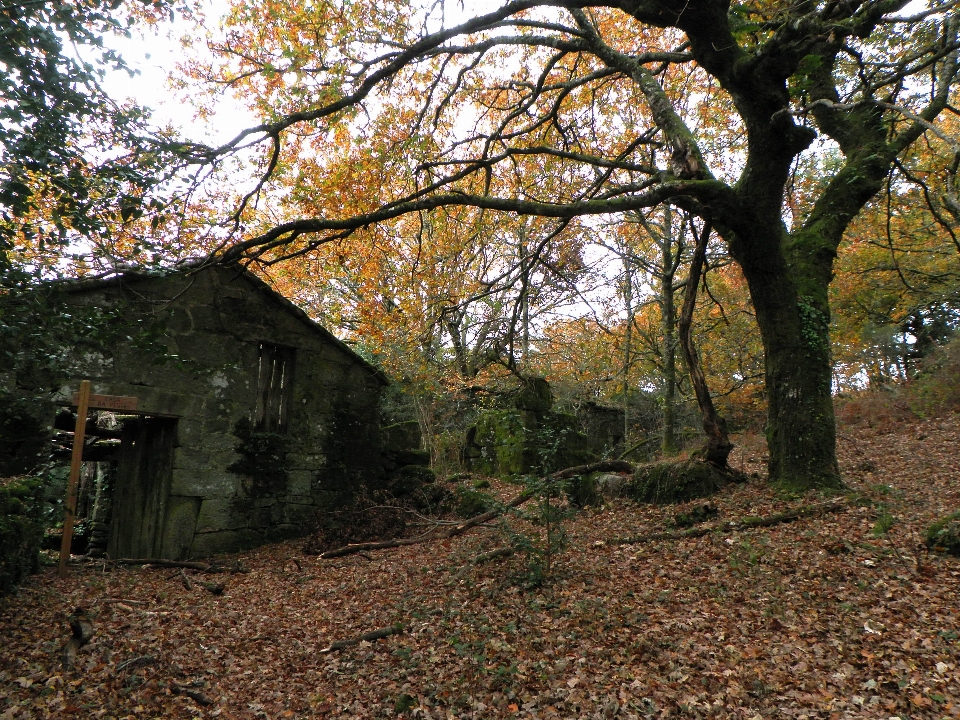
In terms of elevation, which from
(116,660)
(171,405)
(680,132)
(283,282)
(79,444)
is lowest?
(116,660)

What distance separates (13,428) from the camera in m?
7.52

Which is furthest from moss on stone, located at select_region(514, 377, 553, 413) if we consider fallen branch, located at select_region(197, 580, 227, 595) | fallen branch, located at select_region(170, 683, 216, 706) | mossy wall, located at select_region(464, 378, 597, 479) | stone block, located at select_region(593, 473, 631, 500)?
fallen branch, located at select_region(170, 683, 216, 706)

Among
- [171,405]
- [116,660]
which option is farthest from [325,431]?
[116,660]

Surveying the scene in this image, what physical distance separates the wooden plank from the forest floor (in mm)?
2021

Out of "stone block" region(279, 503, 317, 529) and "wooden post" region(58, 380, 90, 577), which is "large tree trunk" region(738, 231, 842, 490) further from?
"wooden post" region(58, 380, 90, 577)

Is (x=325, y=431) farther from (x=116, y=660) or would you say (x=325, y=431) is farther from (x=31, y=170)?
(x=31, y=170)

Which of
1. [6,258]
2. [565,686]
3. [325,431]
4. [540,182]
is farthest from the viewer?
[540,182]

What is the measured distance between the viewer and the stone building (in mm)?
8727

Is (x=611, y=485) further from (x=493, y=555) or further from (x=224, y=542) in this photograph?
(x=224, y=542)

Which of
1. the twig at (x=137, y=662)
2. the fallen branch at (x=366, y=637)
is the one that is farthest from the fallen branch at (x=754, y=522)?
the twig at (x=137, y=662)

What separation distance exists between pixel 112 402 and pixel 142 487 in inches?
77.8

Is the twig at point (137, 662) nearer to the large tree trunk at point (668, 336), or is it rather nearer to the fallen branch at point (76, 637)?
the fallen branch at point (76, 637)

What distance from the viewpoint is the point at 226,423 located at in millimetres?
9414

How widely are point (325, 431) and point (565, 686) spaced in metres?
7.39
